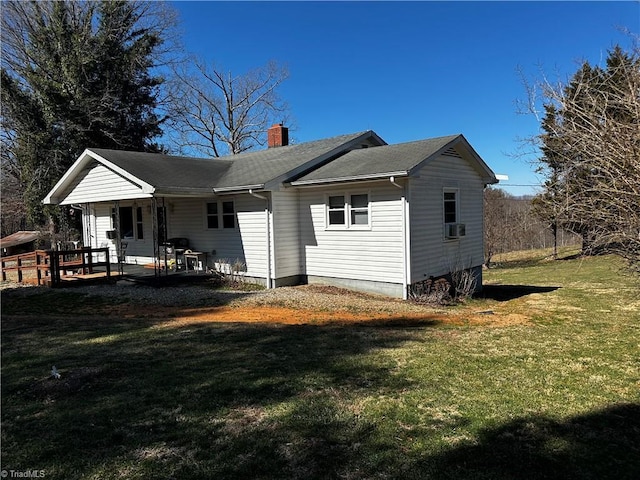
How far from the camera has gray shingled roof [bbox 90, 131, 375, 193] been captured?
13.4 metres

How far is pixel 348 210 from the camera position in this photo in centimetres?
1257

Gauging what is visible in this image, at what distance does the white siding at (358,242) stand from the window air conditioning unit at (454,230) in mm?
2405

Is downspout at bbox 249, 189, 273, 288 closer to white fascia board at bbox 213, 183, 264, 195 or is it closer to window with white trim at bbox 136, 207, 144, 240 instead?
white fascia board at bbox 213, 183, 264, 195

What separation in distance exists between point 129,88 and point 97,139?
12.2 ft

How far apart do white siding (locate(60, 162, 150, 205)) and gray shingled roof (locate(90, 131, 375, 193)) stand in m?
0.58

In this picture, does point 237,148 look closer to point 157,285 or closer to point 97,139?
point 97,139

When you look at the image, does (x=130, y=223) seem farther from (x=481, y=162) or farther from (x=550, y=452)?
(x=550, y=452)

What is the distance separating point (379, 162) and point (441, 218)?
2568 millimetres

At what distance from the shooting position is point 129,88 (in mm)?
25875

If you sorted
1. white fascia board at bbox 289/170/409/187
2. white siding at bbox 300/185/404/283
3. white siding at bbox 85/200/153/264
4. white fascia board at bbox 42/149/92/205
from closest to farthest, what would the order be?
white fascia board at bbox 289/170/409/187, white siding at bbox 300/185/404/283, white fascia board at bbox 42/149/92/205, white siding at bbox 85/200/153/264

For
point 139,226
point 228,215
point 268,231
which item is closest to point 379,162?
point 268,231

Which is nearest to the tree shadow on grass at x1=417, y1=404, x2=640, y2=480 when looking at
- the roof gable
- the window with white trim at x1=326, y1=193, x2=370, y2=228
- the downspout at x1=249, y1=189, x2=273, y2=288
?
the roof gable

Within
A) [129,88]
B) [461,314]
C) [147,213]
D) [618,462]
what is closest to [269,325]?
[461,314]

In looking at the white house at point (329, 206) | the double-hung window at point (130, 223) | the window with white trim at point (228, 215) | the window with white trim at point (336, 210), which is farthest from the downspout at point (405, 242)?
the double-hung window at point (130, 223)
